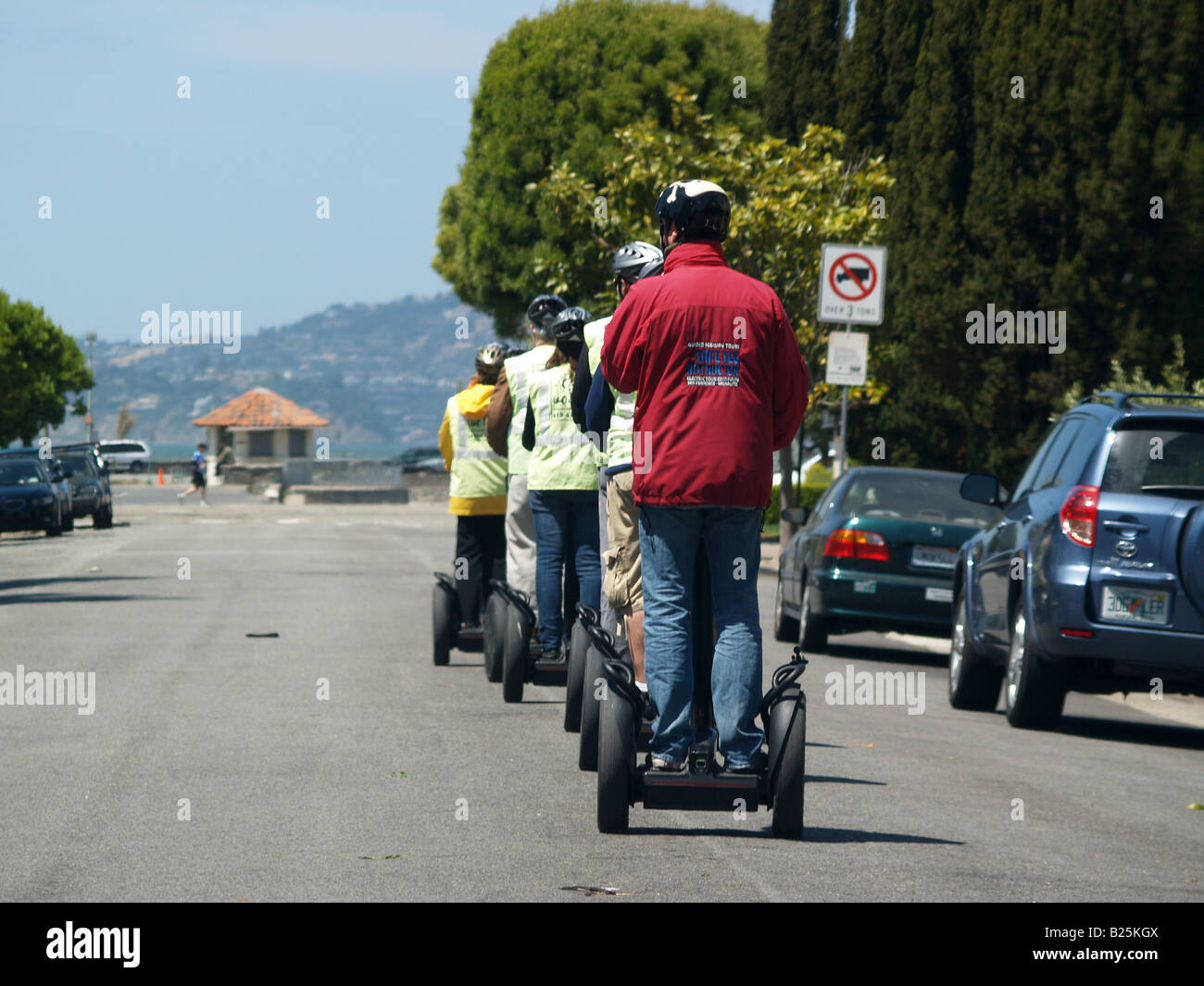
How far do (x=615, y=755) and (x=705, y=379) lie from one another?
50.4 inches

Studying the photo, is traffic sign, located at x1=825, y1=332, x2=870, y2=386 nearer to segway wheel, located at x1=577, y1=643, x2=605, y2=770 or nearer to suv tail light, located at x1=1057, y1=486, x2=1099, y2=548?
suv tail light, located at x1=1057, y1=486, x2=1099, y2=548

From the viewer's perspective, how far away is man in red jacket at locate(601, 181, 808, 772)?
5.90 metres

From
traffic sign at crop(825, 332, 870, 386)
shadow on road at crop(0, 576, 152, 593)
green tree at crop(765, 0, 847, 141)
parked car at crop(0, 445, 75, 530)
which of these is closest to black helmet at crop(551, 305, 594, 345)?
traffic sign at crop(825, 332, 870, 386)


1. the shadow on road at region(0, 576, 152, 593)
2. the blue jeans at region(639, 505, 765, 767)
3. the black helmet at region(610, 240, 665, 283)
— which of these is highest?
the black helmet at region(610, 240, 665, 283)

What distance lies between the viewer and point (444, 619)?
465 inches

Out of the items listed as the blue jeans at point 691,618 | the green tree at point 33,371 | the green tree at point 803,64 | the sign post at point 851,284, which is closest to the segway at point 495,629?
the blue jeans at point 691,618

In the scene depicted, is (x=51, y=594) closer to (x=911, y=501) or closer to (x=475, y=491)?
(x=475, y=491)

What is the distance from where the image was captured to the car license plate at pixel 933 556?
1389 cm

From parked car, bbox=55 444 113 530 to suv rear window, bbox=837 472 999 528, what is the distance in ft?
84.2

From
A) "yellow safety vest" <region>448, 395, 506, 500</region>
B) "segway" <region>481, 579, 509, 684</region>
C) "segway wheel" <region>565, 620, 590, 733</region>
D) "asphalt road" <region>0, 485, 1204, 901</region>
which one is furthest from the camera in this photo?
"yellow safety vest" <region>448, 395, 506, 500</region>

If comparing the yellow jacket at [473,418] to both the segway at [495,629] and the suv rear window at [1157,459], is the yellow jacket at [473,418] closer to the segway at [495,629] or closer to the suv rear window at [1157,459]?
the segway at [495,629]

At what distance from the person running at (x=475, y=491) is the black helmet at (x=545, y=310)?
4.48ft

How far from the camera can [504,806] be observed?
6938 millimetres
